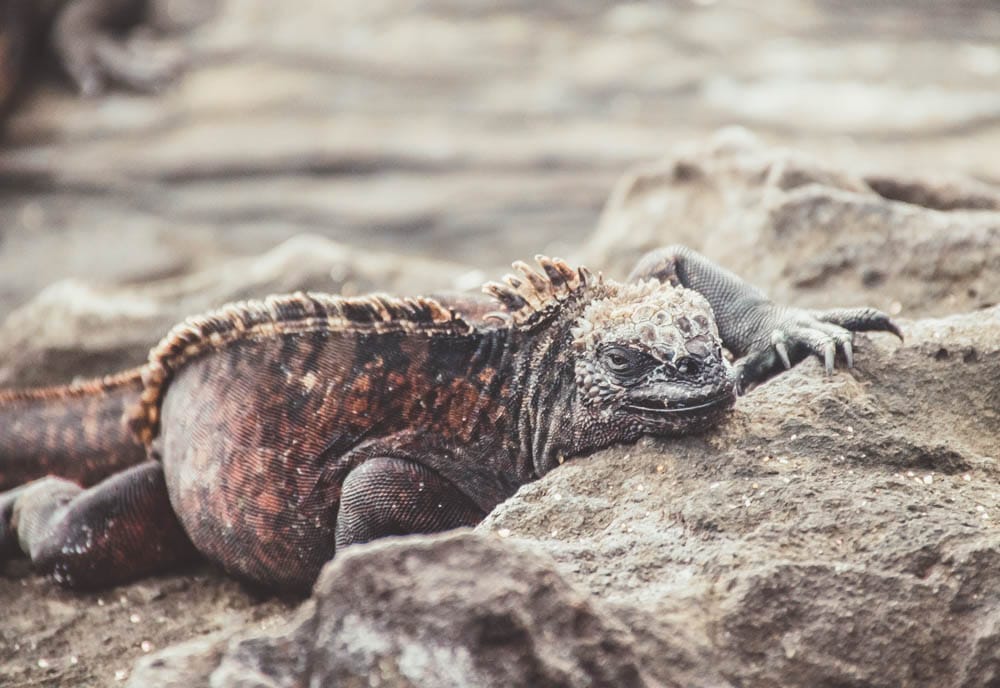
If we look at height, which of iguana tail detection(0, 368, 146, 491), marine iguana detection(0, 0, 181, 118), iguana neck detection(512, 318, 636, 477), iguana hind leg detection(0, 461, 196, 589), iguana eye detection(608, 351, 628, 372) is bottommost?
iguana hind leg detection(0, 461, 196, 589)

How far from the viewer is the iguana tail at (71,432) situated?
5.61m

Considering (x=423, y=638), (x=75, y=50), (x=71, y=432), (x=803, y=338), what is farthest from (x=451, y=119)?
(x=423, y=638)

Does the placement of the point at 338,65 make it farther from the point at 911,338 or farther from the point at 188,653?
the point at 188,653

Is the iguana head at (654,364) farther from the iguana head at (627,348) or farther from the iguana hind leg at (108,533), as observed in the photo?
the iguana hind leg at (108,533)

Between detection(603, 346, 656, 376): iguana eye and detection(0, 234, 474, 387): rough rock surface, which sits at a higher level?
detection(603, 346, 656, 376): iguana eye

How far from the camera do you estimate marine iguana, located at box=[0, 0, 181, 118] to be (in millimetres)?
12562

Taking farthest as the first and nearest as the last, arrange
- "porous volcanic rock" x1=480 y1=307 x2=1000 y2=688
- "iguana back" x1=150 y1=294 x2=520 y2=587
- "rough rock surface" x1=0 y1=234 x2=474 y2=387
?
"rough rock surface" x1=0 y1=234 x2=474 y2=387 → "iguana back" x1=150 y1=294 x2=520 y2=587 → "porous volcanic rock" x1=480 y1=307 x2=1000 y2=688

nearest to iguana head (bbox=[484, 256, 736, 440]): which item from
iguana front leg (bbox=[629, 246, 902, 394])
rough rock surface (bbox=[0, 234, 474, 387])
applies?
iguana front leg (bbox=[629, 246, 902, 394])

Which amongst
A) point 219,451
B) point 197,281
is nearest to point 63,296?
point 197,281

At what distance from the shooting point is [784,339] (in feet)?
14.5

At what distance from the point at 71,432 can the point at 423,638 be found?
350cm

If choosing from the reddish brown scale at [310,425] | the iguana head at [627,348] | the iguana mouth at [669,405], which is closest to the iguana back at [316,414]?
the reddish brown scale at [310,425]

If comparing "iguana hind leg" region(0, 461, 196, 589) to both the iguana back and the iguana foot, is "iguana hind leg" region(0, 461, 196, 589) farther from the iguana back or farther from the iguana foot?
the iguana foot

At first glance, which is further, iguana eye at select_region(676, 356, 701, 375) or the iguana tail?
the iguana tail
